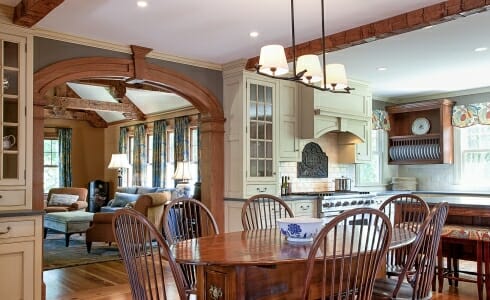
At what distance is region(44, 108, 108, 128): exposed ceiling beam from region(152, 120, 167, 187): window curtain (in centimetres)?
266

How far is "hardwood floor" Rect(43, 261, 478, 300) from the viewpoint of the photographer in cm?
429

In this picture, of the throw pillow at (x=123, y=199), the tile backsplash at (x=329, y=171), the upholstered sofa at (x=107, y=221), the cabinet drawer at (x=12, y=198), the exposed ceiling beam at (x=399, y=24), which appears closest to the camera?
the exposed ceiling beam at (x=399, y=24)

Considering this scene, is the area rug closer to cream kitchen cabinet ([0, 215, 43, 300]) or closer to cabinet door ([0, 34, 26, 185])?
cream kitchen cabinet ([0, 215, 43, 300])

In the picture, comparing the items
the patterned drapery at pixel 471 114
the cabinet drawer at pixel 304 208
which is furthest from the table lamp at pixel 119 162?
the patterned drapery at pixel 471 114

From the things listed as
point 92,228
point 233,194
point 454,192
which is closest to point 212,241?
point 233,194

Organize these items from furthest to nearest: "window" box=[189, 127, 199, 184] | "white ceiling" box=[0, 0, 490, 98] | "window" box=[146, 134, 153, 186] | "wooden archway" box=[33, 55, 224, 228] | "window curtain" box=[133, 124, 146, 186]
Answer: "window curtain" box=[133, 124, 146, 186]
"window" box=[146, 134, 153, 186]
"window" box=[189, 127, 199, 184]
"wooden archway" box=[33, 55, 224, 228]
"white ceiling" box=[0, 0, 490, 98]

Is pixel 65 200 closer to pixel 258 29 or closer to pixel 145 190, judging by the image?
pixel 145 190

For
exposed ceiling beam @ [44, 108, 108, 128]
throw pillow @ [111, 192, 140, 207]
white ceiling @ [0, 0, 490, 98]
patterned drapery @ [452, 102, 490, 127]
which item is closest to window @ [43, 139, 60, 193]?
exposed ceiling beam @ [44, 108, 108, 128]

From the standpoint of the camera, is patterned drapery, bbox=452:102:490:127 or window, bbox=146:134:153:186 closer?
patterned drapery, bbox=452:102:490:127

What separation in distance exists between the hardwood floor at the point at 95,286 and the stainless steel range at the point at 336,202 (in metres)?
1.63

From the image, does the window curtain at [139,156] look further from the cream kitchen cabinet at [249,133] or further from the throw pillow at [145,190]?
the cream kitchen cabinet at [249,133]

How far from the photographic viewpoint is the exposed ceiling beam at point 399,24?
344 centimetres

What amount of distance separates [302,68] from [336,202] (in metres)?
3.16

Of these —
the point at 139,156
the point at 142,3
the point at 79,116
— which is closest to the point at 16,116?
the point at 142,3
